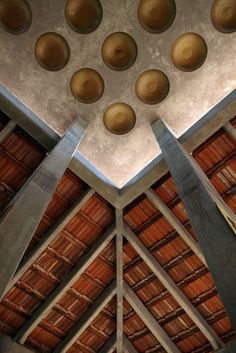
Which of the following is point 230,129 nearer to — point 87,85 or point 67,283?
point 87,85

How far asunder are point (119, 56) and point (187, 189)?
5296 millimetres

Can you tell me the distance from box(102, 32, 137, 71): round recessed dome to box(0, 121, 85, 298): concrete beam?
3636mm

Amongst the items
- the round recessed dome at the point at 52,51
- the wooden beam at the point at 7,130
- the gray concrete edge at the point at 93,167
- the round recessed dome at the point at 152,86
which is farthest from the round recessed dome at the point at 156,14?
the wooden beam at the point at 7,130

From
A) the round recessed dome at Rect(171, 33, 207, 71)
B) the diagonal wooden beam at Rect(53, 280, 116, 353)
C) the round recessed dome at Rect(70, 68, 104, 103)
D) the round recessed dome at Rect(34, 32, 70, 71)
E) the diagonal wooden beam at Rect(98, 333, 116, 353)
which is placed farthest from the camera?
the diagonal wooden beam at Rect(98, 333, 116, 353)

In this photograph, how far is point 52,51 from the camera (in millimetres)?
9445

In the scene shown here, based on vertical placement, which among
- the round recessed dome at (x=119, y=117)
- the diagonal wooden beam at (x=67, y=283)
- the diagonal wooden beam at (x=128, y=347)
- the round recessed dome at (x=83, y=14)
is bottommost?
the diagonal wooden beam at (x=128, y=347)

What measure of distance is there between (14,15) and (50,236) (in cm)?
565

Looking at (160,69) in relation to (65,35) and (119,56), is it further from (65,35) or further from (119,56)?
(65,35)

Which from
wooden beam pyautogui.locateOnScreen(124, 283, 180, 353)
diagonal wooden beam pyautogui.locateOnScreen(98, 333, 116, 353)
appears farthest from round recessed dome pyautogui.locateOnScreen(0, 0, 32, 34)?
diagonal wooden beam pyautogui.locateOnScreen(98, 333, 116, 353)

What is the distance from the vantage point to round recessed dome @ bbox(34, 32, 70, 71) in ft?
30.7

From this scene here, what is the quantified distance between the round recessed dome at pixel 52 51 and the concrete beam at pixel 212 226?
15.7 ft

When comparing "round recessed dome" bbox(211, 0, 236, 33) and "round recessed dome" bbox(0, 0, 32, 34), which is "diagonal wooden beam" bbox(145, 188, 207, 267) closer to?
"round recessed dome" bbox(211, 0, 236, 33)

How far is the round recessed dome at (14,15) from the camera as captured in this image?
8.93 m

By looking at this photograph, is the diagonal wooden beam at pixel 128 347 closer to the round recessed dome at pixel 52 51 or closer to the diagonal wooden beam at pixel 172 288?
the diagonal wooden beam at pixel 172 288
